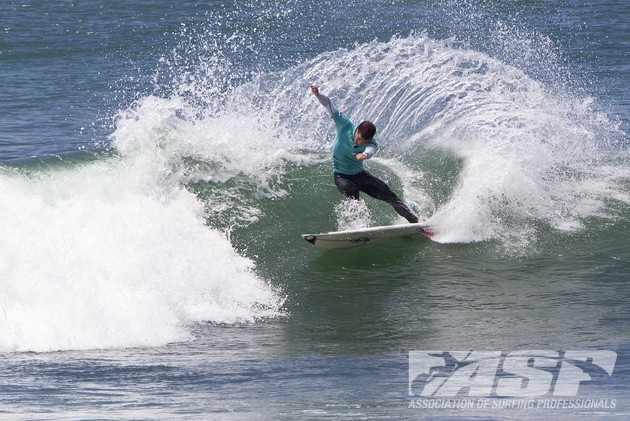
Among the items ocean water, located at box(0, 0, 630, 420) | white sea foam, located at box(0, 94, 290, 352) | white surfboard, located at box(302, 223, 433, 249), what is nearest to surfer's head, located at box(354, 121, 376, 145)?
white surfboard, located at box(302, 223, 433, 249)

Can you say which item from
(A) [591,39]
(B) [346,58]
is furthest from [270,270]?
(A) [591,39]

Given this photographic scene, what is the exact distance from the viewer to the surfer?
9.20 metres

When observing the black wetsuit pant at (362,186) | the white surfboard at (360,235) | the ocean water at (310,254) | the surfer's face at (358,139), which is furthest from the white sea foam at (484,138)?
the surfer's face at (358,139)

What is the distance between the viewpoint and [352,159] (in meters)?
9.51

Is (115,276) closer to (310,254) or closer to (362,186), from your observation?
(310,254)

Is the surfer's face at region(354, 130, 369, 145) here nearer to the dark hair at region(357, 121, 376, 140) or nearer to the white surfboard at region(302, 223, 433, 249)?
the dark hair at region(357, 121, 376, 140)

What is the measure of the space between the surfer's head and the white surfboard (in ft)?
3.76

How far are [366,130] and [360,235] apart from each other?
1.38m

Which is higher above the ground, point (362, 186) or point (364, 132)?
point (364, 132)

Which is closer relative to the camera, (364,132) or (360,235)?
(364,132)

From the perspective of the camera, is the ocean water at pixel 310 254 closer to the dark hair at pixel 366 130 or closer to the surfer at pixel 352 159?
the surfer at pixel 352 159

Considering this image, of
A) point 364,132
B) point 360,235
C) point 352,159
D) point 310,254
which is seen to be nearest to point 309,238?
point 310,254

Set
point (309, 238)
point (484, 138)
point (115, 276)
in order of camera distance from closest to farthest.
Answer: point (115, 276), point (309, 238), point (484, 138)

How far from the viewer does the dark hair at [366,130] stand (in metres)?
9.00
